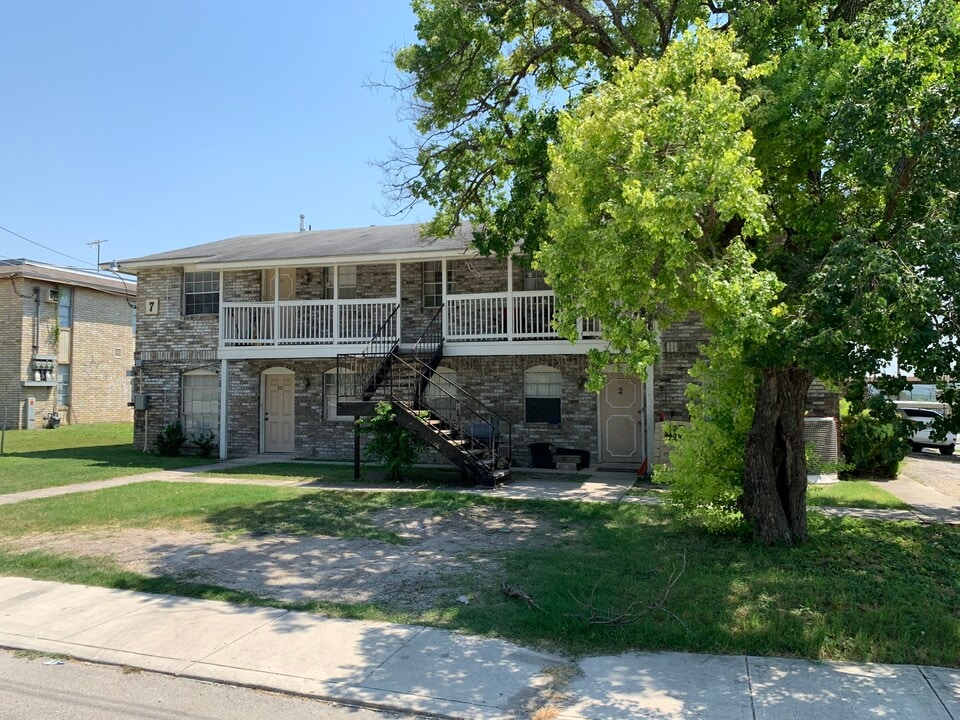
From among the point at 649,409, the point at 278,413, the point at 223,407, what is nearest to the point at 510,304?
the point at 649,409

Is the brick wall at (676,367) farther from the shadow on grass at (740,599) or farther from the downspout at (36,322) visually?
the downspout at (36,322)

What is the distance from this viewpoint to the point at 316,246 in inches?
743

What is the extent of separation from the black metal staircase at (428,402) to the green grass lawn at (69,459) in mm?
4808

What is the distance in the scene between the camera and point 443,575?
7.50 metres

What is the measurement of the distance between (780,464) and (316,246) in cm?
1373

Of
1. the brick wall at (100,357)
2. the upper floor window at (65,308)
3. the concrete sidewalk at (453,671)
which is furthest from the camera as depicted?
the brick wall at (100,357)

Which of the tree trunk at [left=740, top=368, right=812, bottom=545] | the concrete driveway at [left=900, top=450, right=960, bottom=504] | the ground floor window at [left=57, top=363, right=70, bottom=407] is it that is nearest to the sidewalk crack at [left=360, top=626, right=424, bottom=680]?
the tree trunk at [left=740, top=368, right=812, bottom=545]

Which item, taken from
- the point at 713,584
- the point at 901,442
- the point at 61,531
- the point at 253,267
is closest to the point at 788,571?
the point at 713,584

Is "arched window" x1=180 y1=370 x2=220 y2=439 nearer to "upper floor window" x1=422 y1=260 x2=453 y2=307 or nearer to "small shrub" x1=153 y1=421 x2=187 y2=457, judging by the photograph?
"small shrub" x1=153 y1=421 x2=187 y2=457

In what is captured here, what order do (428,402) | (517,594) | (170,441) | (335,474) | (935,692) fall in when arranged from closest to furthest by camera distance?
(935,692)
(517,594)
(335,474)
(428,402)
(170,441)

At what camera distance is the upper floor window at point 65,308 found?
93.7 feet

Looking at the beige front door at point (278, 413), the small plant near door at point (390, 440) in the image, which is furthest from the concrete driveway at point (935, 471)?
the beige front door at point (278, 413)

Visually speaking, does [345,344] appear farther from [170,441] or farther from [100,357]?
[100,357]

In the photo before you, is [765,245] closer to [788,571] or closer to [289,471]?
[788,571]
